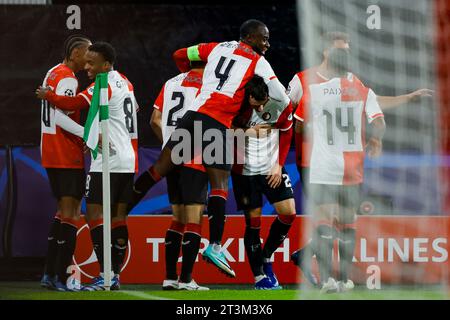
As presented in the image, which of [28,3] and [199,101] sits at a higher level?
[28,3]

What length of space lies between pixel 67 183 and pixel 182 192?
0.78 metres

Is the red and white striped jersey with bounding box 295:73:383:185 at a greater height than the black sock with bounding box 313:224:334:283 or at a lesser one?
greater

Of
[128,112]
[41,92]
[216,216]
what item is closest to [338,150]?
[216,216]

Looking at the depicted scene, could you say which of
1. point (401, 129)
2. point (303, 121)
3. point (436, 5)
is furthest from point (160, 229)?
point (436, 5)

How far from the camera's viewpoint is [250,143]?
737cm

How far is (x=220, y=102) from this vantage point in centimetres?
685

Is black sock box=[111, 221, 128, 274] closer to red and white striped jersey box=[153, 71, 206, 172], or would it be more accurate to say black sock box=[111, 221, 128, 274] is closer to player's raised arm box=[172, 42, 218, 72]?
red and white striped jersey box=[153, 71, 206, 172]

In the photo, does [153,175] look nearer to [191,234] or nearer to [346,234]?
[191,234]

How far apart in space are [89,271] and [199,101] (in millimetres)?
1687

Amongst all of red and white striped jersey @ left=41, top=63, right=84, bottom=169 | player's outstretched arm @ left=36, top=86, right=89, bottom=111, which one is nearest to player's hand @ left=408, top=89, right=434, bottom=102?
player's outstretched arm @ left=36, top=86, right=89, bottom=111

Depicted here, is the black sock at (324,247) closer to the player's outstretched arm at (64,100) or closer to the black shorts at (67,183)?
the black shorts at (67,183)

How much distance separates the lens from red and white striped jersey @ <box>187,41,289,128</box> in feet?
22.4

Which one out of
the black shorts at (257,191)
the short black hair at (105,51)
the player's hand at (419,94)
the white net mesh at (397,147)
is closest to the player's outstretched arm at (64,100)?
the short black hair at (105,51)

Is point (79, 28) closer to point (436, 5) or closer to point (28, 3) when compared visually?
point (28, 3)
